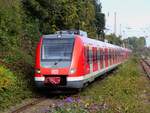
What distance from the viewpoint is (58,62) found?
61.4 ft

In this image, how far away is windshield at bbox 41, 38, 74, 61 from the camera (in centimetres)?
1889

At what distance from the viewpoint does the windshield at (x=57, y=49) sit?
18.9 m

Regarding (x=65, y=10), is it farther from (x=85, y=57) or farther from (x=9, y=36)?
(x=85, y=57)

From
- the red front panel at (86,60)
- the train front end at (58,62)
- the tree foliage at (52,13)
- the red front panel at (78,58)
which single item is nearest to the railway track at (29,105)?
the train front end at (58,62)

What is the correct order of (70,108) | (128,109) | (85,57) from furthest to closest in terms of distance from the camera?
(85,57)
(128,109)
(70,108)

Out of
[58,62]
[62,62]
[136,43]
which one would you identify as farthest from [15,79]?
[136,43]

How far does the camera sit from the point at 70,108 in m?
10.8

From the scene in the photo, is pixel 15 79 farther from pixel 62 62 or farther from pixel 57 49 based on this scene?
pixel 57 49

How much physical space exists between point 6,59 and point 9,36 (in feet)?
13.7

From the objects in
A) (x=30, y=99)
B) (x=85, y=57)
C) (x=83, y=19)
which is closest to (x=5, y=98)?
(x=30, y=99)

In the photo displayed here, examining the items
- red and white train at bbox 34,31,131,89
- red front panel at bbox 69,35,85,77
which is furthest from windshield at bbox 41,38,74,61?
red front panel at bbox 69,35,85,77

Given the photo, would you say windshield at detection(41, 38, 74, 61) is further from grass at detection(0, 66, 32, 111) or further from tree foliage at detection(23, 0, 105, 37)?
tree foliage at detection(23, 0, 105, 37)

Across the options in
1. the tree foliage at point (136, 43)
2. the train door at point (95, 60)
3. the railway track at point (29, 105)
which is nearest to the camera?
Result: the railway track at point (29, 105)

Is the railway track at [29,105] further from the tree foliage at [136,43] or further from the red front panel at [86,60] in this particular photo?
the tree foliage at [136,43]
